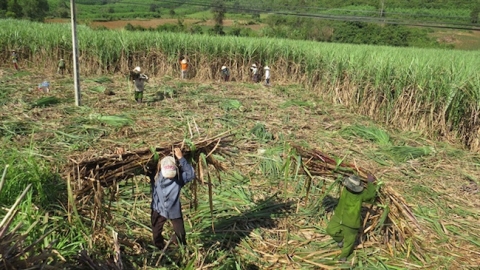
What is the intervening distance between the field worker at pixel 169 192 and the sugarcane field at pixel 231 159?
0.01 meters

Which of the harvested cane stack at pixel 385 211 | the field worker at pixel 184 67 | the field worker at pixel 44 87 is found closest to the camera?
the harvested cane stack at pixel 385 211

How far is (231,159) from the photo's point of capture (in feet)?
17.7

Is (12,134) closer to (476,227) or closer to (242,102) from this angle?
(242,102)

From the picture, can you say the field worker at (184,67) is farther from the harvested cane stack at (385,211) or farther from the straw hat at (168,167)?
the straw hat at (168,167)

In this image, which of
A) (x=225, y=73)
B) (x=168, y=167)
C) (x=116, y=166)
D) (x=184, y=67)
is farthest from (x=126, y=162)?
(x=225, y=73)

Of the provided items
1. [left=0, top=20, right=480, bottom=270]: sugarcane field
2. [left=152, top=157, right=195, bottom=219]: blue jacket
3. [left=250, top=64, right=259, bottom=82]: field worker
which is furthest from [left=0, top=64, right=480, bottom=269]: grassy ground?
[left=250, top=64, right=259, bottom=82]: field worker

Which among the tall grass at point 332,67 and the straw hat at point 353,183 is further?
the tall grass at point 332,67

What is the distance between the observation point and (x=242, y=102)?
Result: 9.16 meters

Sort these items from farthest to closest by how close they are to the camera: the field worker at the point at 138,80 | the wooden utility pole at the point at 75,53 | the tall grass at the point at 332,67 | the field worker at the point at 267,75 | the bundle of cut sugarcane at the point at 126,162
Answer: the field worker at the point at 267,75 → the field worker at the point at 138,80 → the wooden utility pole at the point at 75,53 → the tall grass at the point at 332,67 → the bundle of cut sugarcane at the point at 126,162

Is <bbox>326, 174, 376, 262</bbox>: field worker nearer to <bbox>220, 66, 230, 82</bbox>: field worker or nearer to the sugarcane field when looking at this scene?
the sugarcane field

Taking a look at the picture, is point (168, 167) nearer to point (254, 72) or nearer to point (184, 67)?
point (184, 67)

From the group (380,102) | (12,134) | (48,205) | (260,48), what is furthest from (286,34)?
(48,205)

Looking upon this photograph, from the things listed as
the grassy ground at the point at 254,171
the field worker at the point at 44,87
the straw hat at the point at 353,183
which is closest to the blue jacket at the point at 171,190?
the grassy ground at the point at 254,171

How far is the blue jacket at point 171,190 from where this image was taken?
9.61 feet
